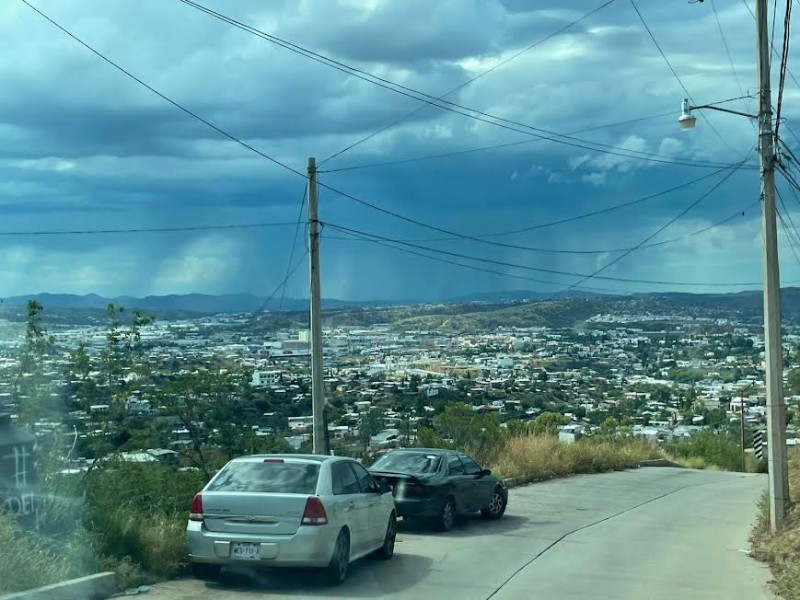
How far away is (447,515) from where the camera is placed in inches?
704

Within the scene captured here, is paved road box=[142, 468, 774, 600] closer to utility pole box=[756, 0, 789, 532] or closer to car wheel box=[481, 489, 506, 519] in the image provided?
car wheel box=[481, 489, 506, 519]

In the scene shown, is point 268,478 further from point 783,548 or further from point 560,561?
point 783,548

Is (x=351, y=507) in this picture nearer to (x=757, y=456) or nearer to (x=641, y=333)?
(x=757, y=456)

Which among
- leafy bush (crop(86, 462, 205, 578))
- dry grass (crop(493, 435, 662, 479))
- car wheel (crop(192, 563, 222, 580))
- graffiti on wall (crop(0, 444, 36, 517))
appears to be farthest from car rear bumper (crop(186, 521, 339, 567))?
dry grass (crop(493, 435, 662, 479))

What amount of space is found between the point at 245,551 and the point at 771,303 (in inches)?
405

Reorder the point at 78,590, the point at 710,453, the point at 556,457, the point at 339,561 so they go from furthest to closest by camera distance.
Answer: the point at 710,453, the point at 556,457, the point at 339,561, the point at 78,590

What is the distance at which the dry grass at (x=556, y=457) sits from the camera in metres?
28.8

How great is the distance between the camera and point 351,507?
1244 cm

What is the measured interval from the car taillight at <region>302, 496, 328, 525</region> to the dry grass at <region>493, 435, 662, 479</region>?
645 inches

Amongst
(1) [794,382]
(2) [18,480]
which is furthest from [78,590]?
(1) [794,382]

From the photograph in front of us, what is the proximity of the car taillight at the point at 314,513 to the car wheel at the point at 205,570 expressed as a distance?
51.0 inches

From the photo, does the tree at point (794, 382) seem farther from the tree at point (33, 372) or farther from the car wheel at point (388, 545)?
the tree at point (33, 372)

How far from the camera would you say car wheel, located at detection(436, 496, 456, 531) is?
58.1 ft

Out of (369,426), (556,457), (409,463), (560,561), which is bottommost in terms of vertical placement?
(556,457)
